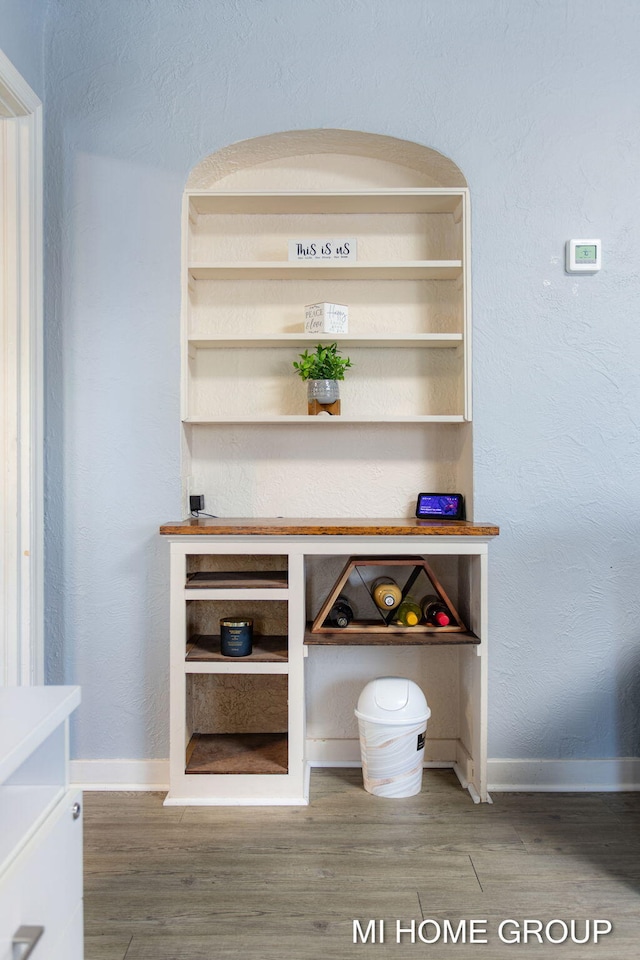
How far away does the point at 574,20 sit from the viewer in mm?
2441

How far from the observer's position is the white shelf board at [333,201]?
8.05 feet

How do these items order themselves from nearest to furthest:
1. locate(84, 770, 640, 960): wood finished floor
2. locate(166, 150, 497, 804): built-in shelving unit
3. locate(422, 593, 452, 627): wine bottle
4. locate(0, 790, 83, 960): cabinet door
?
1. locate(0, 790, 83, 960): cabinet door
2. locate(84, 770, 640, 960): wood finished floor
3. locate(422, 593, 452, 627): wine bottle
4. locate(166, 150, 497, 804): built-in shelving unit

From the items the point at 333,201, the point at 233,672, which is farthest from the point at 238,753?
the point at 333,201

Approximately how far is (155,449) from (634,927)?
202 cm

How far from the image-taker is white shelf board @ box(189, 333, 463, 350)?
2.44 meters

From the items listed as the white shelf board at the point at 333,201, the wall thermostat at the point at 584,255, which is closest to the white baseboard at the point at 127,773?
the white shelf board at the point at 333,201

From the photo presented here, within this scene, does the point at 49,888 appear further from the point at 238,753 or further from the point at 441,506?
the point at 441,506

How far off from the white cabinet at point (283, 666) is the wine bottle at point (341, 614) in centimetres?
5

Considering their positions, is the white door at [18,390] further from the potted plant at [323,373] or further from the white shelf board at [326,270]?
the potted plant at [323,373]

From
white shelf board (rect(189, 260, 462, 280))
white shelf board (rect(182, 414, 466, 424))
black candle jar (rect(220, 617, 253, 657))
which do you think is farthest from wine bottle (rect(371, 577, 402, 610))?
white shelf board (rect(189, 260, 462, 280))

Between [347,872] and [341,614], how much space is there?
0.83 m

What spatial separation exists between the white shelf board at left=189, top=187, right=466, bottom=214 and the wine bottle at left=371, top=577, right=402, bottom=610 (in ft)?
4.73

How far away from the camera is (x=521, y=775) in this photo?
2453 millimetres

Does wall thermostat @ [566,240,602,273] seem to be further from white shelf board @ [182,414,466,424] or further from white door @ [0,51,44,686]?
white door @ [0,51,44,686]
